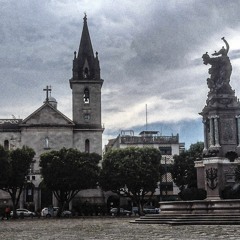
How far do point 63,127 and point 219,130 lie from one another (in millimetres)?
51344

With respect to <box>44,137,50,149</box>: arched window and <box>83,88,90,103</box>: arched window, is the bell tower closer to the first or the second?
<box>83,88,90,103</box>: arched window

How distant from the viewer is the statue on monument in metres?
36.9

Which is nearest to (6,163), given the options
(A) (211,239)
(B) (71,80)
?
(B) (71,80)

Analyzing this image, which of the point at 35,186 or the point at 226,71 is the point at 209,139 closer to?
the point at 226,71

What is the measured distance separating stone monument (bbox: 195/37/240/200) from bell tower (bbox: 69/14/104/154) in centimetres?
4959

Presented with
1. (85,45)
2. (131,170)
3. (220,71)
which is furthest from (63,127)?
(220,71)

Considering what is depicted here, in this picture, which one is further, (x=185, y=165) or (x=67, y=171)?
(x=185, y=165)

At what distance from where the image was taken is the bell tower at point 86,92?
282 ft

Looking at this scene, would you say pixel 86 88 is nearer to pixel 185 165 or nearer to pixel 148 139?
pixel 148 139

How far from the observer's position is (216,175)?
1340 inches

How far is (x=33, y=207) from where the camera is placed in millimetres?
82562

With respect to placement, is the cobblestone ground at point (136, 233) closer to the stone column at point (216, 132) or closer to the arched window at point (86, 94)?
the stone column at point (216, 132)

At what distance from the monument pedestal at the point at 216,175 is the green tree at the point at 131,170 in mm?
32741

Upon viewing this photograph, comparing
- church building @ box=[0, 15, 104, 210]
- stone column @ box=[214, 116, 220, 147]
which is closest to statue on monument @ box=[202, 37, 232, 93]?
stone column @ box=[214, 116, 220, 147]
